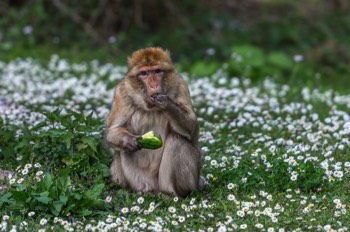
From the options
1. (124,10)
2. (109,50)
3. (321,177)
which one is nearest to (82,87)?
(109,50)

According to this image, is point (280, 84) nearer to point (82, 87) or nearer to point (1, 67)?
point (82, 87)

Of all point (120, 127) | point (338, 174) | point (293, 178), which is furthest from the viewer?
point (338, 174)

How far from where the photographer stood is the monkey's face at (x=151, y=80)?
6.36 metres

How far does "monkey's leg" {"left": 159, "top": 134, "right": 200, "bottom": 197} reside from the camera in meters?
6.58

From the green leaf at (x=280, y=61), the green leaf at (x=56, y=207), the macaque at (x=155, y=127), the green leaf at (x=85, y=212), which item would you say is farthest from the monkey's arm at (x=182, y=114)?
the green leaf at (x=280, y=61)

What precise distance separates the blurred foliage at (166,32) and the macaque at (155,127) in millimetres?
6003

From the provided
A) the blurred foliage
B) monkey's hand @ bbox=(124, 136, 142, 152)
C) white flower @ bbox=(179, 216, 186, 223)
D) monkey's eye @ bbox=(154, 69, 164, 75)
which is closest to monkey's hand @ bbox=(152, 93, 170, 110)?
monkey's eye @ bbox=(154, 69, 164, 75)

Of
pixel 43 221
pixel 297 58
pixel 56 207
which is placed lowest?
pixel 43 221

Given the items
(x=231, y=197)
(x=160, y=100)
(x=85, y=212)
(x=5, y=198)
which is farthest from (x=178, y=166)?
(x=5, y=198)

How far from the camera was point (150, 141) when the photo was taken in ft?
20.9

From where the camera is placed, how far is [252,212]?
614 cm

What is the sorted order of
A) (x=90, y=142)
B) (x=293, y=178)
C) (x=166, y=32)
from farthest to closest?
(x=166, y=32) < (x=90, y=142) < (x=293, y=178)

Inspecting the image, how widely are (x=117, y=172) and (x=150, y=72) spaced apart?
1032 mm

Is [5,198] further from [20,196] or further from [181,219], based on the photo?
[181,219]
